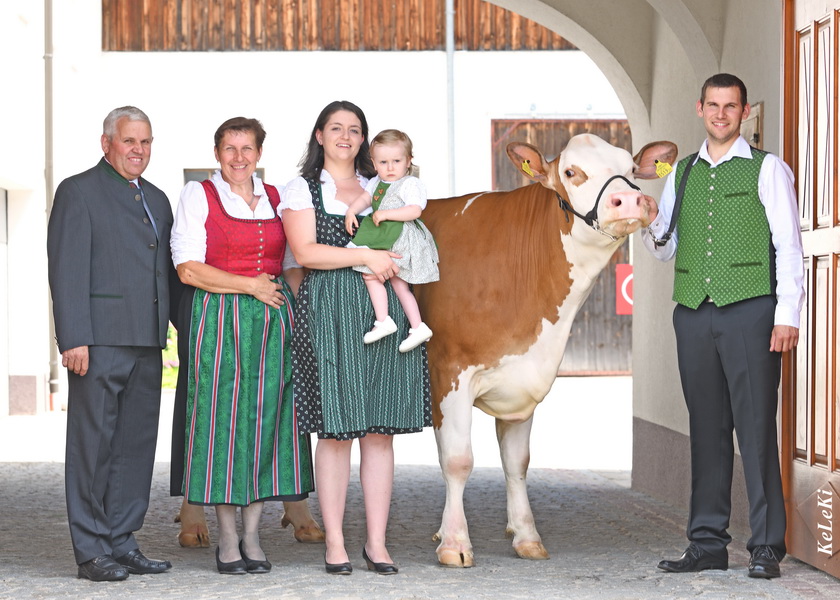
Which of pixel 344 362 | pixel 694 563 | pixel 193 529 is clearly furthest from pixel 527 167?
pixel 193 529

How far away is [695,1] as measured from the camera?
7.28 m

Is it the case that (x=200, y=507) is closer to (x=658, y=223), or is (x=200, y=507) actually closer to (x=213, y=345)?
(x=213, y=345)

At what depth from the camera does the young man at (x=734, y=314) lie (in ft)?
17.7

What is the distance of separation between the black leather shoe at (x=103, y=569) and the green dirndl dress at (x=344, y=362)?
3.14 ft

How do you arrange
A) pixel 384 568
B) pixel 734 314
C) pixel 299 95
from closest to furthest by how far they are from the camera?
1. pixel 734 314
2. pixel 384 568
3. pixel 299 95

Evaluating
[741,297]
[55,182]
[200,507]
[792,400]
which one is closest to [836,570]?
[792,400]

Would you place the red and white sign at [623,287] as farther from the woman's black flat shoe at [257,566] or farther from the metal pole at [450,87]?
the woman's black flat shoe at [257,566]

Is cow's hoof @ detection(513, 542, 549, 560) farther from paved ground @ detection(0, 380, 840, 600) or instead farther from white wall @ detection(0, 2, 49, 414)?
white wall @ detection(0, 2, 49, 414)

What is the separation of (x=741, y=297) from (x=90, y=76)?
14498 mm

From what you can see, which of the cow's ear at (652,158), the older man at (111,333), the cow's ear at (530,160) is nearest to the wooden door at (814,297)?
the cow's ear at (652,158)

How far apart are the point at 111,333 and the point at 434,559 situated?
5.92 feet

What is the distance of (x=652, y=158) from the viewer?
5961mm

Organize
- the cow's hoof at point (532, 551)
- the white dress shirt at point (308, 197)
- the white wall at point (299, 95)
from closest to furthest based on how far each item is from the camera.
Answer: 1. the white dress shirt at point (308, 197)
2. the cow's hoof at point (532, 551)
3. the white wall at point (299, 95)

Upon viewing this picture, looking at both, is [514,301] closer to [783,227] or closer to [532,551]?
[532,551]
